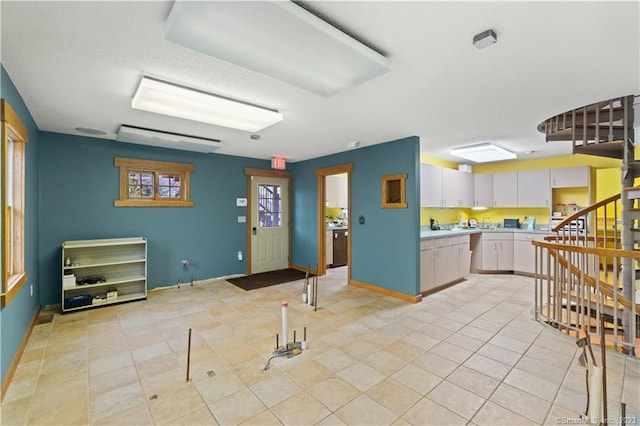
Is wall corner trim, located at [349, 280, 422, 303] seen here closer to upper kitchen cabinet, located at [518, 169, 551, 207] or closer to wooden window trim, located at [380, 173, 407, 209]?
wooden window trim, located at [380, 173, 407, 209]

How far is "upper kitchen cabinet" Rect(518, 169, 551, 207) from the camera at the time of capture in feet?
19.1

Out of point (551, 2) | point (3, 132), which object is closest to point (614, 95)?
point (551, 2)

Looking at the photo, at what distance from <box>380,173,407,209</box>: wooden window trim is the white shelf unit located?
3.73m

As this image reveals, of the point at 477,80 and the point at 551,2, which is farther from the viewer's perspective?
the point at 477,80

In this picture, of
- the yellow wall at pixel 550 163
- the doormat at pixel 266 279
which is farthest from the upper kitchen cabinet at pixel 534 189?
the doormat at pixel 266 279

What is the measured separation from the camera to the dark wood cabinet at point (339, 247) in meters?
6.81

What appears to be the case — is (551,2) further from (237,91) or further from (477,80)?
(237,91)

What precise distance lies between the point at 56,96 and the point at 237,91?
68.8 inches

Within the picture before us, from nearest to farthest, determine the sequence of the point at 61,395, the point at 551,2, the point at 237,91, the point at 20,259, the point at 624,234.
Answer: the point at 551,2 < the point at 61,395 < the point at 237,91 < the point at 20,259 < the point at 624,234

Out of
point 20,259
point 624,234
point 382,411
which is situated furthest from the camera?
point 624,234

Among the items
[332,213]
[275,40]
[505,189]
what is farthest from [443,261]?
[275,40]

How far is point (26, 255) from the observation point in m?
3.14

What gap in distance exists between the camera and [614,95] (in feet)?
9.09

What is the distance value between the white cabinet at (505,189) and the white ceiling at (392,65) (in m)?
2.65
